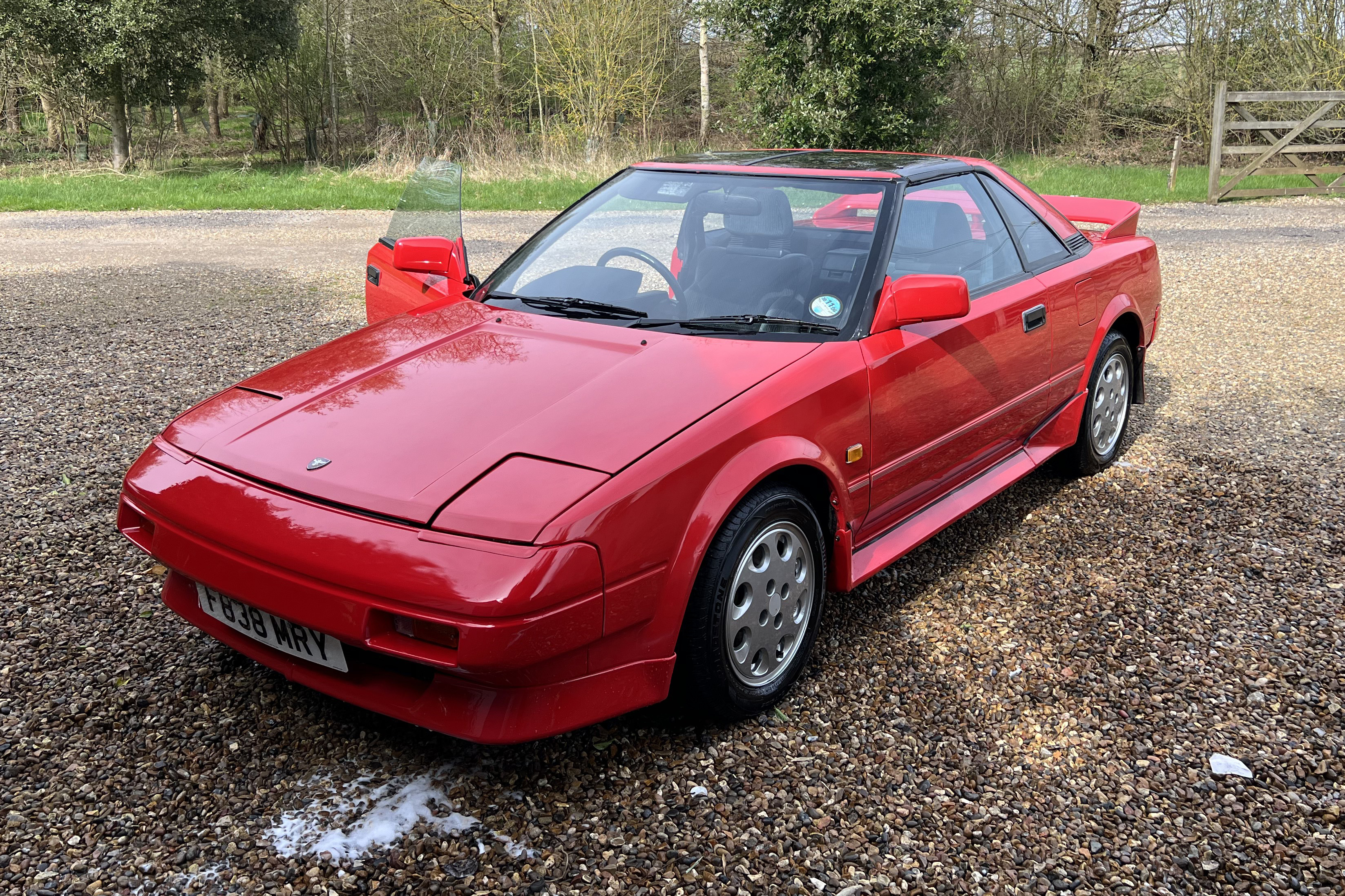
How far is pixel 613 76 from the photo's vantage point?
23844mm

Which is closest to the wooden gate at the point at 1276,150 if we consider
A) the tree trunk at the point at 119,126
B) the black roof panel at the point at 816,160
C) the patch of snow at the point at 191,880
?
the black roof panel at the point at 816,160

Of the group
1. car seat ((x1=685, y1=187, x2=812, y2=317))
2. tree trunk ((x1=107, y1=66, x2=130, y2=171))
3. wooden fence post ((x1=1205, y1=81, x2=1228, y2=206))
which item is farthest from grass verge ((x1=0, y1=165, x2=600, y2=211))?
car seat ((x1=685, y1=187, x2=812, y2=317))

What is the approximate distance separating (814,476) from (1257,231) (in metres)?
12.9

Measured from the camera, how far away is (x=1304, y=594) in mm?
3672

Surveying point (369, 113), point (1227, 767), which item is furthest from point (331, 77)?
point (1227, 767)

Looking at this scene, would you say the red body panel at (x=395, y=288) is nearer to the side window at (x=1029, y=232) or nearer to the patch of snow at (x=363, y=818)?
the patch of snow at (x=363, y=818)

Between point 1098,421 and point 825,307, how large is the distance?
2.21 metres

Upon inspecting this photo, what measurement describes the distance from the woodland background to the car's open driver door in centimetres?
1490

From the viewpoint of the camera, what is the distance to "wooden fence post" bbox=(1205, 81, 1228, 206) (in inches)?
632

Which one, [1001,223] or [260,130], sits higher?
[260,130]

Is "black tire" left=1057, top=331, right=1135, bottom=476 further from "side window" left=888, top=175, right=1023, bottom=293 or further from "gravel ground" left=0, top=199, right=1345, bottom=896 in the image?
"side window" left=888, top=175, right=1023, bottom=293

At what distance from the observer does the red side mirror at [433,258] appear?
12.7 ft

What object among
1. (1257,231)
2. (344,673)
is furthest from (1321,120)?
(344,673)

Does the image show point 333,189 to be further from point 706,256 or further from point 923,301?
point 923,301
